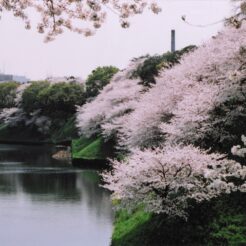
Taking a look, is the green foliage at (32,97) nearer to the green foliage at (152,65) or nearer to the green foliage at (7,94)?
the green foliage at (7,94)

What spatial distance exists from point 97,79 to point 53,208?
5211cm

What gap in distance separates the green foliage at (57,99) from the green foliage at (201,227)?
6266 cm

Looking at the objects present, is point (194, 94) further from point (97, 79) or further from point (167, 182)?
point (97, 79)

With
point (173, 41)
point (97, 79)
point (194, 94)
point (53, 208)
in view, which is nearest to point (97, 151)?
point (53, 208)

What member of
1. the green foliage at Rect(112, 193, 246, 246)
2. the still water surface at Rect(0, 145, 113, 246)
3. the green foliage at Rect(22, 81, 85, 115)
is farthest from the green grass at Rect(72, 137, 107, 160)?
the green foliage at Rect(112, 193, 246, 246)

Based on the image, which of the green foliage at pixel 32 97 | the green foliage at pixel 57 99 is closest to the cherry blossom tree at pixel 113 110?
the green foliage at pixel 57 99

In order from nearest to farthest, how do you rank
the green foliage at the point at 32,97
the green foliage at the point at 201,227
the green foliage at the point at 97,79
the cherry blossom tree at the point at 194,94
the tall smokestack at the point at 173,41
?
1. the green foliage at the point at 201,227
2. the cherry blossom tree at the point at 194,94
3. the green foliage at the point at 97,79
4. the tall smokestack at the point at 173,41
5. the green foliage at the point at 32,97

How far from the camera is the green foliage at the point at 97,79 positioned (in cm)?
7881

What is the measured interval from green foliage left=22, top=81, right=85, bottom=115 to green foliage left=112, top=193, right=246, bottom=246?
206 feet

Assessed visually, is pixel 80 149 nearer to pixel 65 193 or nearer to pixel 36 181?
pixel 36 181

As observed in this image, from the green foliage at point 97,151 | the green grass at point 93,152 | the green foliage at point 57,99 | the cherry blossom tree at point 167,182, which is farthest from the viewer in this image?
the green foliage at point 57,99

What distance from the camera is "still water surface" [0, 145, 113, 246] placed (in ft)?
75.3

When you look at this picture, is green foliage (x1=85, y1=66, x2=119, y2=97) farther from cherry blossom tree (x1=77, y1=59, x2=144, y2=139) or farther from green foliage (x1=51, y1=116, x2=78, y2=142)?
cherry blossom tree (x1=77, y1=59, x2=144, y2=139)

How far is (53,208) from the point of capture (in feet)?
94.4
